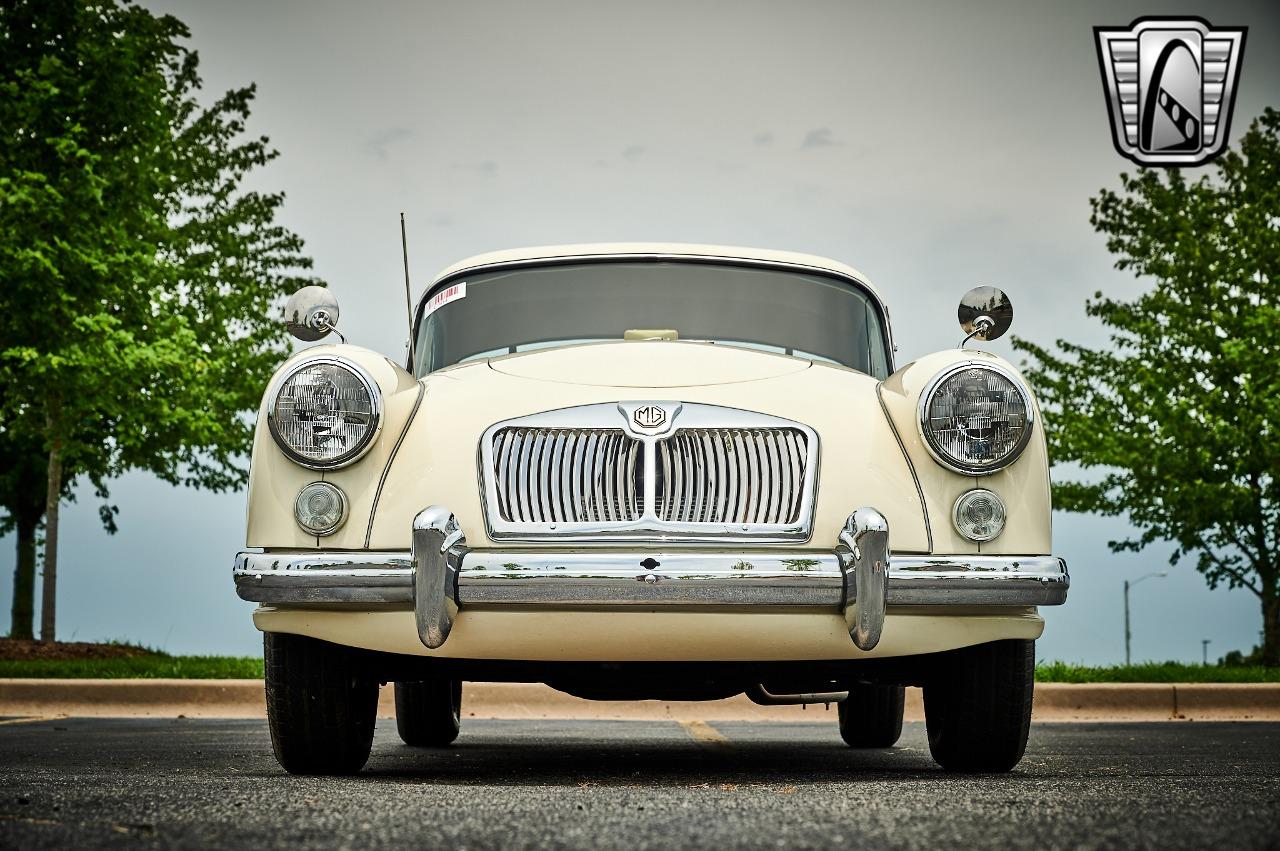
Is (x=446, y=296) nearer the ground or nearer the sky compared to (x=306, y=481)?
nearer the sky

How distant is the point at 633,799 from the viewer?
3225mm

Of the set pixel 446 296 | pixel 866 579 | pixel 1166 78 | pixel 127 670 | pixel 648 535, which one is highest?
pixel 1166 78

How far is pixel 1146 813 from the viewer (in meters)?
2.85

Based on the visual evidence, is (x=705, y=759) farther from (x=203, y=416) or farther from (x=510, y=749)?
(x=203, y=416)

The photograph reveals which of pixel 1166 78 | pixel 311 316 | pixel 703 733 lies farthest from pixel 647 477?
pixel 1166 78

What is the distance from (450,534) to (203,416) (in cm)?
1235

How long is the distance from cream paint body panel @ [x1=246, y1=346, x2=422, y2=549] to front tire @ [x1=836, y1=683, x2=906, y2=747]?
3037 millimetres

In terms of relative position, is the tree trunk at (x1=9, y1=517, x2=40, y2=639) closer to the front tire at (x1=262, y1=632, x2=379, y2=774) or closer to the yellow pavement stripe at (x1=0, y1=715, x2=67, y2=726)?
the yellow pavement stripe at (x1=0, y1=715, x2=67, y2=726)

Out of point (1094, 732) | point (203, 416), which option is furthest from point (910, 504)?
point (203, 416)

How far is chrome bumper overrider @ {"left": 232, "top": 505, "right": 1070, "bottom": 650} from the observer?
3.75 m

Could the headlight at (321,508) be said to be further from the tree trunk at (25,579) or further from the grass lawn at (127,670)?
the tree trunk at (25,579)

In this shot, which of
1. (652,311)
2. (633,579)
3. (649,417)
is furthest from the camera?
(652,311)

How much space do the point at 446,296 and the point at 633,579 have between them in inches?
87.0

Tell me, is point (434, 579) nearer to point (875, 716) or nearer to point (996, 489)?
point (996, 489)
